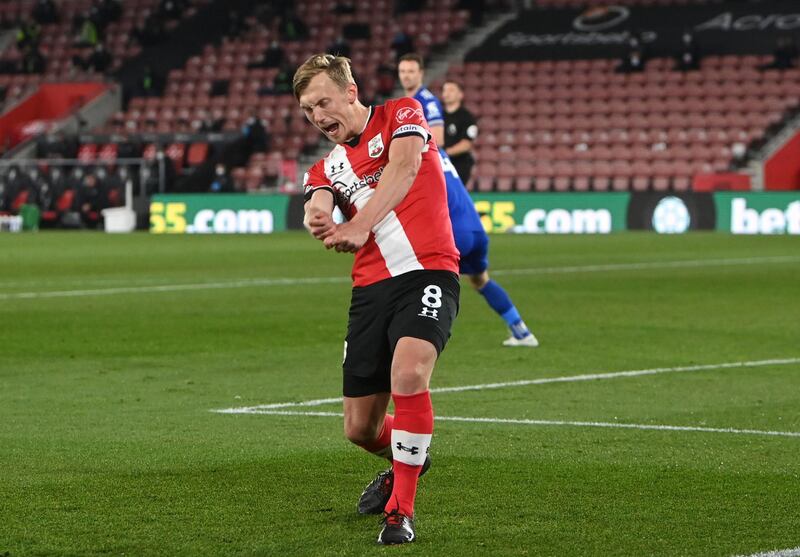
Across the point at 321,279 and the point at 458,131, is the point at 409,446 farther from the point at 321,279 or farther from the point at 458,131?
the point at 321,279

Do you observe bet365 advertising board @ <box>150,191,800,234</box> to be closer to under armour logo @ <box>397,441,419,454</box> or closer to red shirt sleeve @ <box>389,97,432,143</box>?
red shirt sleeve @ <box>389,97,432,143</box>

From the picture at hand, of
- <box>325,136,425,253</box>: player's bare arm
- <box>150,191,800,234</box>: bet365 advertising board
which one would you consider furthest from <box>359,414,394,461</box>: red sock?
<box>150,191,800,234</box>: bet365 advertising board

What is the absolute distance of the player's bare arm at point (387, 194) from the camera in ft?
17.8

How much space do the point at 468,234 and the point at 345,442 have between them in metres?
4.00

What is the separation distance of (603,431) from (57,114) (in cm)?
4098

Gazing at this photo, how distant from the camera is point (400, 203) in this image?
578cm

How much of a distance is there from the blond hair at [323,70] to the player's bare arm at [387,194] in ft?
0.97

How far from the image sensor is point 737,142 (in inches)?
1487

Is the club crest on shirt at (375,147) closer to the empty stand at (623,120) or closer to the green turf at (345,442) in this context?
the green turf at (345,442)

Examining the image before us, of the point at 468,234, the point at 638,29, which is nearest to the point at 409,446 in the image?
the point at 468,234

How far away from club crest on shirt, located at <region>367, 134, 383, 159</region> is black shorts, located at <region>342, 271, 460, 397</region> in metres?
0.47

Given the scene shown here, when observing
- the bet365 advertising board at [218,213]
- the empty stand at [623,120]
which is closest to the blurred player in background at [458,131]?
the bet365 advertising board at [218,213]

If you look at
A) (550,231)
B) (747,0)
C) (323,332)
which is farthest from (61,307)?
(747,0)

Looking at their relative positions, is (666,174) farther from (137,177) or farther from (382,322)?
(382,322)
